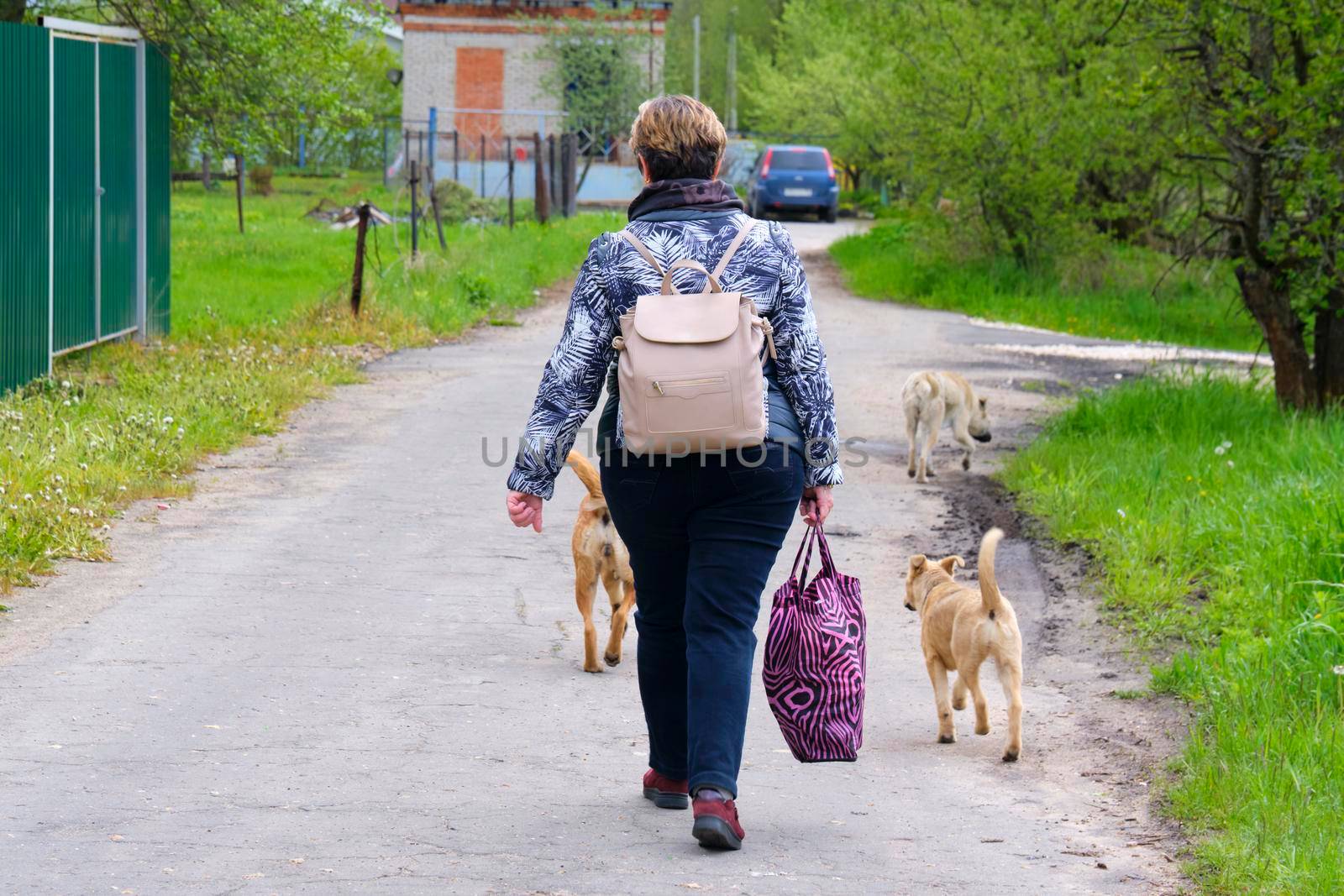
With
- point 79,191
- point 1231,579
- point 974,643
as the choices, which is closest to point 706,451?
point 974,643

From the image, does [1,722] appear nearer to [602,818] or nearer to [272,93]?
[602,818]

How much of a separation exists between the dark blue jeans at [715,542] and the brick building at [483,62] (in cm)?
4426

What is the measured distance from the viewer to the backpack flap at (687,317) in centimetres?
404

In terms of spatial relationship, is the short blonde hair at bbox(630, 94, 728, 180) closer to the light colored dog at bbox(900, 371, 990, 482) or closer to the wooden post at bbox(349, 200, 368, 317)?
the light colored dog at bbox(900, 371, 990, 482)

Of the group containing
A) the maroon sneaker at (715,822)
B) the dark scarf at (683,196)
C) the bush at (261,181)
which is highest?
the bush at (261,181)

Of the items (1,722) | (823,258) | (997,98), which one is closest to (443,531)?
(1,722)

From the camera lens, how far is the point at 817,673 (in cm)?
444

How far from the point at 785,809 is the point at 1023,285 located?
60.4 feet

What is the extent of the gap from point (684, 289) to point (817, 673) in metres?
1.10

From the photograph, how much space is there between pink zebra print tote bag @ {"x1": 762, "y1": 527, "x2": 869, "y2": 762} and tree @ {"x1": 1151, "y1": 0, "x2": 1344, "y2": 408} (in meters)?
6.86

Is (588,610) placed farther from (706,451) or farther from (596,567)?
(706,451)

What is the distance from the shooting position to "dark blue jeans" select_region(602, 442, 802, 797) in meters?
4.19

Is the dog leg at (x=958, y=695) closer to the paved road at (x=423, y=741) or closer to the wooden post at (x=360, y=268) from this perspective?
the paved road at (x=423, y=741)

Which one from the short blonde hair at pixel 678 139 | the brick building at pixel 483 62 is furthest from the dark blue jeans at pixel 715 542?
the brick building at pixel 483 62
